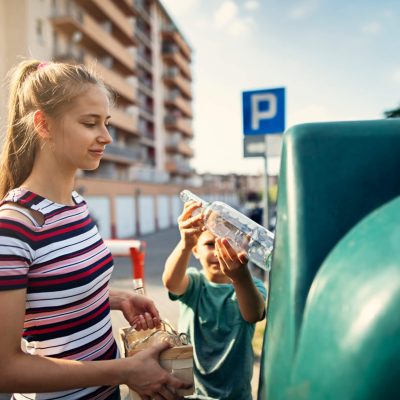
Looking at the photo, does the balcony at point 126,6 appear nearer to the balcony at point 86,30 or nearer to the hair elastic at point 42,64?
the balcony at point 86,30

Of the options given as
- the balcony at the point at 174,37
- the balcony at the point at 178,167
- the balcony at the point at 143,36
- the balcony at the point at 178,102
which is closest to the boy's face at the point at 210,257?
the balcony at the point at 143,36

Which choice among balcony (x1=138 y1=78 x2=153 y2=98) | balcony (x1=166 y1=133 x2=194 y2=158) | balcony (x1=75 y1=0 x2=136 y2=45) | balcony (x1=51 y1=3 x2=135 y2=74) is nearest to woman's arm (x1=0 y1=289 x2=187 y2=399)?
balcony (x1=51 y1=3 x2=135 y2=74)

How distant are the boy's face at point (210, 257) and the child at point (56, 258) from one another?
0.60 meters

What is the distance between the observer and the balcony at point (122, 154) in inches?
1101

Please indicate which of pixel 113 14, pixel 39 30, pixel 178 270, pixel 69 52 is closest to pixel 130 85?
pixel 113 14

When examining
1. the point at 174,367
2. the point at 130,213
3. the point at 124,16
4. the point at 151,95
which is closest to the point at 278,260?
the point at 174,367

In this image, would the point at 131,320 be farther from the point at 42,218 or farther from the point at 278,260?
the point at 278,260

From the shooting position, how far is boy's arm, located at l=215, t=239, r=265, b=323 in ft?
4.21

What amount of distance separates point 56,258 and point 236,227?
0.89 meters

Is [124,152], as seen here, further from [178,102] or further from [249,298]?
[249,298]

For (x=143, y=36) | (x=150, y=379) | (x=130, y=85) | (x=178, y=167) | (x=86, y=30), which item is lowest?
(x=150, y=379)

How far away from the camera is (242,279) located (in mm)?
1396

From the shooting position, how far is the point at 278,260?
752 mm

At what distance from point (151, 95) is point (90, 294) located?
126 feet
